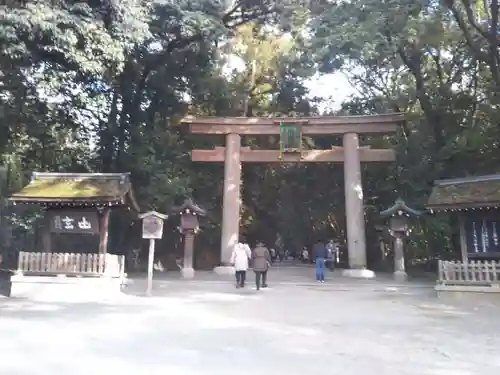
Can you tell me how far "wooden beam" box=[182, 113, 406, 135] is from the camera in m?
19.2

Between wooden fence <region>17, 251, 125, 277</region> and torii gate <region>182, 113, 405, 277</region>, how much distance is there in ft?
19.8

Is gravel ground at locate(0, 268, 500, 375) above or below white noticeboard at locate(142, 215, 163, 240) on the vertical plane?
below

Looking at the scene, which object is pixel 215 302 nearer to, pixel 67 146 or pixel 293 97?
pixel 67 146

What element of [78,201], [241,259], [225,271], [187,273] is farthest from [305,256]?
[78,201]

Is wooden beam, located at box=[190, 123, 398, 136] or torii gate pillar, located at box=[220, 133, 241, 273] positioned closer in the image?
torii gate pillar, located at box=[220, 133, 241, 273]

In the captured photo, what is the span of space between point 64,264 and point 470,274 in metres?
11.4

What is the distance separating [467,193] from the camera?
46.6 feet

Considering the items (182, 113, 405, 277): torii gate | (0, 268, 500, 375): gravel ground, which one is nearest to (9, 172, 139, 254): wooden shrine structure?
(0, 268, 500, 375): gravel ground

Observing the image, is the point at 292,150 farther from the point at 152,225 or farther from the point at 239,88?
the point at 152,225

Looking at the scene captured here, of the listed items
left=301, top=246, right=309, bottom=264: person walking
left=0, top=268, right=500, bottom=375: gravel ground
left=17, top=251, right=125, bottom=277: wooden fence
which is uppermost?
left=301, top=246, right=309, bottom=264: person walking

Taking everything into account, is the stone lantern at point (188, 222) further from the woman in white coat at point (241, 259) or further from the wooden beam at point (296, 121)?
the wooden beam at point (296, 121)

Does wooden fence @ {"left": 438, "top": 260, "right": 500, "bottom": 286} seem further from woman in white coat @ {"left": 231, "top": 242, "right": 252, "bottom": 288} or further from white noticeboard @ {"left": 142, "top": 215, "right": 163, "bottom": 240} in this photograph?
white noticeboard @ {"left": 142, "top": 215, "right": 163, "bottom": 240}

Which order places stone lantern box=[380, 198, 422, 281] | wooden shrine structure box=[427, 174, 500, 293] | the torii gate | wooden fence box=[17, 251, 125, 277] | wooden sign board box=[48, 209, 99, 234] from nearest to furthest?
wooden shrine structure box=[427, 174, 500, 293] → wooden fence box=[17, 251, 125, 277] → wooden sign board box=[48, 209, 99, 234] → stone lantern box=[380, 198, 422, 281] → the torii gate

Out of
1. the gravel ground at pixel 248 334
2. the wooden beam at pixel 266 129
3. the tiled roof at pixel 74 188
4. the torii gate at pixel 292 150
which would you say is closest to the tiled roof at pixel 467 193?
the gravel ground at pixel 248 334
